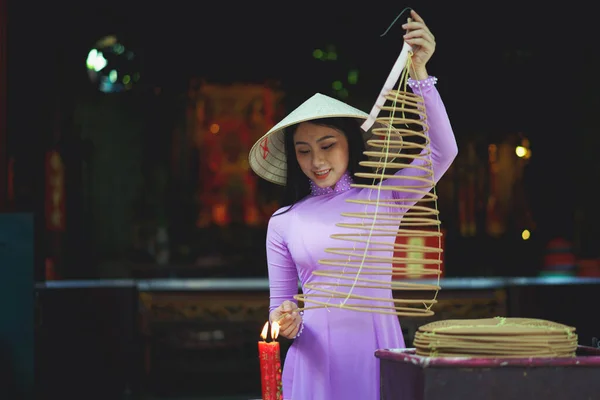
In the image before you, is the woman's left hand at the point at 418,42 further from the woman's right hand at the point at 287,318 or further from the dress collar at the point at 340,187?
the woman's right hand at the point at 287,318

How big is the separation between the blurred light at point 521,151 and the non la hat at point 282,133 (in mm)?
5413

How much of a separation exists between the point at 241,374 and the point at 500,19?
346 centimetres

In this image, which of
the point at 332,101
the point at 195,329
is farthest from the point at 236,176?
the point at 332,101

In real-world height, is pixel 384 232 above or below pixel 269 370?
above

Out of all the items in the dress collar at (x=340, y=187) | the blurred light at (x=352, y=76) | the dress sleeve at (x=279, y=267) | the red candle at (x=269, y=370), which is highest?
the blurred light at (x=352, y=76)

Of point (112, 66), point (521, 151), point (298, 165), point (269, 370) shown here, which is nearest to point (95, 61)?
point (112, 66)

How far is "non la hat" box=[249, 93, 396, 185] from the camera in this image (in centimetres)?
232

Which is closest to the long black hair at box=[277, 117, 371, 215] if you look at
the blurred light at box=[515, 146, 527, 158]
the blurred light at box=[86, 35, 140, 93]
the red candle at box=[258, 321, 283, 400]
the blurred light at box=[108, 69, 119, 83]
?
the red candle at box=[258, 321, 283, 400]

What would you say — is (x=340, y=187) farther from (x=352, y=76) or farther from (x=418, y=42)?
(x=352, y=76)

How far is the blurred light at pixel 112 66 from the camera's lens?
7617 mm

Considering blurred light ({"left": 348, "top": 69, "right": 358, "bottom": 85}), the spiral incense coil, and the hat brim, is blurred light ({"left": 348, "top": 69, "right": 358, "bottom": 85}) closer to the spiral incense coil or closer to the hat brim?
the hat brim

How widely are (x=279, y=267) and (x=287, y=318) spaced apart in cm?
30

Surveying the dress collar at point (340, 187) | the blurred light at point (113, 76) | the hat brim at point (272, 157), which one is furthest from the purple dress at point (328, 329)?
the blurred light at point (113, 76)

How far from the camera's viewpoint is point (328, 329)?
2.35 metres
